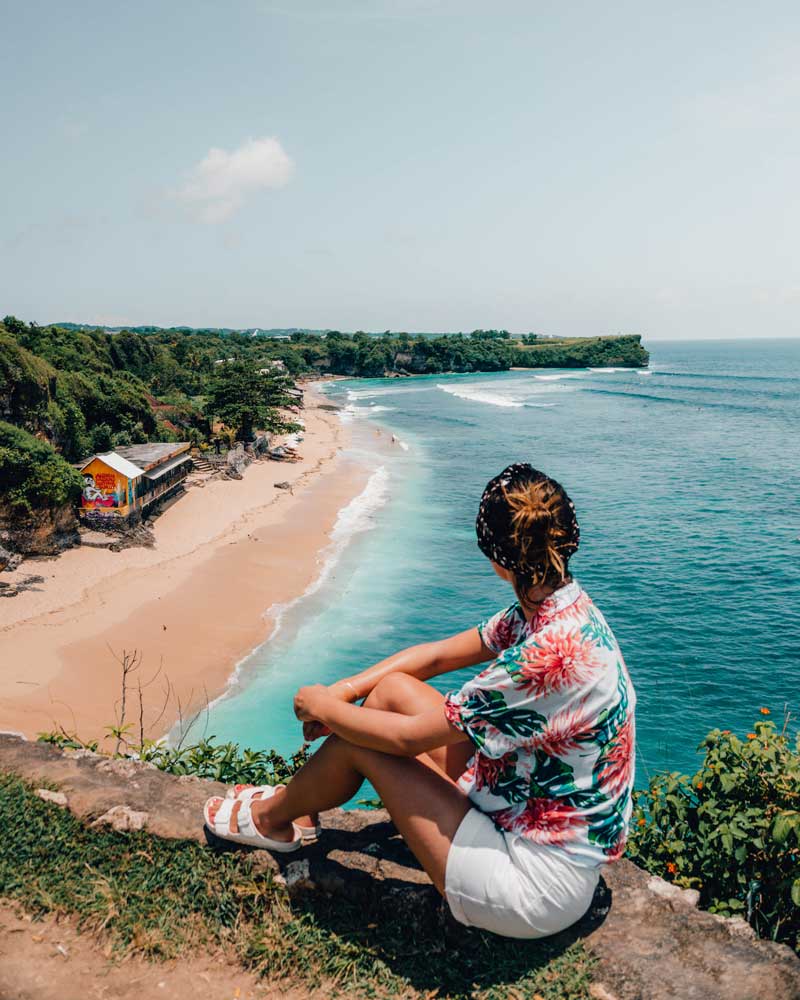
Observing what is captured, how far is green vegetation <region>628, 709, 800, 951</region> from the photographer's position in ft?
10.1

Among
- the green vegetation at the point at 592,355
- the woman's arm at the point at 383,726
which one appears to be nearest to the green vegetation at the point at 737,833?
the woman's arm at the point at 383,726

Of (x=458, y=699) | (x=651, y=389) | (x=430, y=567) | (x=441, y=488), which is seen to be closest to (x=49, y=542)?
(x=430, y=567)

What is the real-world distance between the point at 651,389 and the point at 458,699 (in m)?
96.8

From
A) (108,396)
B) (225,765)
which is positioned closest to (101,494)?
(108,396)

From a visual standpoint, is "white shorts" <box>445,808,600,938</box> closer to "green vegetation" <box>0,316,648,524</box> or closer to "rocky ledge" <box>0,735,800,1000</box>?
"rocky ledge" <box>0,735,800,1000</box>

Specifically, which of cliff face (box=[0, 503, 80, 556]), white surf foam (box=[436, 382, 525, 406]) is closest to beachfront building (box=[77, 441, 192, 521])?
cliff face (box=[0, 503, 80, 556])

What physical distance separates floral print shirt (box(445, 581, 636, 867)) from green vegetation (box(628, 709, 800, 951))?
3.49 ft

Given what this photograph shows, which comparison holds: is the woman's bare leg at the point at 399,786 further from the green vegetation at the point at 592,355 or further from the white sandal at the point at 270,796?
the green vegetation at the point at 592,355

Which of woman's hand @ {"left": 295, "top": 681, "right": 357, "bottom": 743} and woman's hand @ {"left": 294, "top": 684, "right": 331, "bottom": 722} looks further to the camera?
woman's hand @ {"left": 295, "top": 681, "right": 357, "bottom": 743}

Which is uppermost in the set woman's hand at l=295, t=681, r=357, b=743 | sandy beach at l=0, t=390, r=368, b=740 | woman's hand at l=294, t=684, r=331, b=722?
woman's hand at l=294, t=684, r=331, b=722

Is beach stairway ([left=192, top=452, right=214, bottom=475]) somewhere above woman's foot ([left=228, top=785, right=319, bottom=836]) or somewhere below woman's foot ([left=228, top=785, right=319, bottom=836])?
below

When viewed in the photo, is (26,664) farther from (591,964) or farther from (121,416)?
(121,416)

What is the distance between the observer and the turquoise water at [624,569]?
14.7 meters

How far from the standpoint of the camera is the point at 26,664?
48.2 ft
